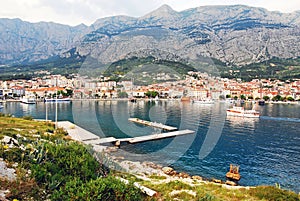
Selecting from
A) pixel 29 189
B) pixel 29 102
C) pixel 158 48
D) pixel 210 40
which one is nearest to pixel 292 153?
pixel 29 189

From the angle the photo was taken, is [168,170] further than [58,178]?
Yes

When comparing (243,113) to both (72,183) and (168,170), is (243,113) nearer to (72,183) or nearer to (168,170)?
(168,170)

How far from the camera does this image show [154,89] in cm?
8725

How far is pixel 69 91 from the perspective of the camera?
254 feet

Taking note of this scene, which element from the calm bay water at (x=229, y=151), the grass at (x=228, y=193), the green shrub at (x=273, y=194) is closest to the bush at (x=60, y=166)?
the grass at (x=228, y=193)

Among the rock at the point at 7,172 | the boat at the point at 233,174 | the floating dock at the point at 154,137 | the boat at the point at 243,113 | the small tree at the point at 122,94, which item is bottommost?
the boat at the point at 233,174

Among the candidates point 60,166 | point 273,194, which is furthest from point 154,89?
point 60,166

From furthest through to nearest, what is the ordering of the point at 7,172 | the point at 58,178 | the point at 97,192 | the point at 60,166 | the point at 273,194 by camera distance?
the point at 273,194 < the point at 60,166 < the point at 7,172 < the point at 58,178 < the point at 97,192

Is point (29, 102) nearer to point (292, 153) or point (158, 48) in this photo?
point (292, 153)

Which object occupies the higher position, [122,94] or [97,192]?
[122,94]

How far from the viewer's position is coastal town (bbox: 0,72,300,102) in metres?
76.9

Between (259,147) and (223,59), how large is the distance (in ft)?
383

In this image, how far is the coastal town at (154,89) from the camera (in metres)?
76.9

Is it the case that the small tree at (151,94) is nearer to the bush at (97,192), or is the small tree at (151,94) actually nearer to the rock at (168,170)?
the rock at (168,170)
